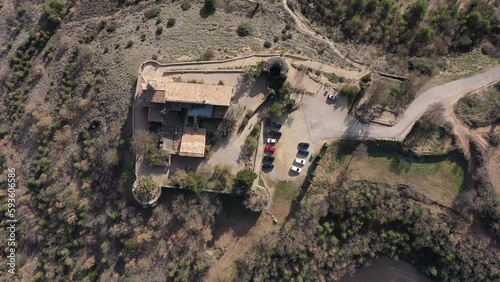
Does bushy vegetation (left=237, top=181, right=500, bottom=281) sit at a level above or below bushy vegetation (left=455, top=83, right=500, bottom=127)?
below

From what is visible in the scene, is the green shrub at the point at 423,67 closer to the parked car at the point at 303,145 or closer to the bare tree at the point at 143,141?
the parked car at the point at 303,145

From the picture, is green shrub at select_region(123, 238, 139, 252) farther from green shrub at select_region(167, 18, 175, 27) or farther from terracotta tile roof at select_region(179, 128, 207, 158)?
green shrub at select_region(167, 18, 175, 27)

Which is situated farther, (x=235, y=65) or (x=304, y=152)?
(x=235, y=65)

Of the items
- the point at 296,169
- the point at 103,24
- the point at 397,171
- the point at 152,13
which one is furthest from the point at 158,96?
the point at 397,171

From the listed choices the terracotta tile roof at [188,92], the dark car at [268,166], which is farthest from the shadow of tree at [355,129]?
the terracotta tile roof at [188,92]

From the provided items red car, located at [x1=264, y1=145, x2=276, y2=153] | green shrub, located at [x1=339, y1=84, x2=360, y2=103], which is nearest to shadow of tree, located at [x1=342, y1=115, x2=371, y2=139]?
green shrub, located at [x1=339, y1=84, x2=360, y2=103]

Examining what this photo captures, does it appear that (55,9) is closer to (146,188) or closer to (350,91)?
(146,188)
